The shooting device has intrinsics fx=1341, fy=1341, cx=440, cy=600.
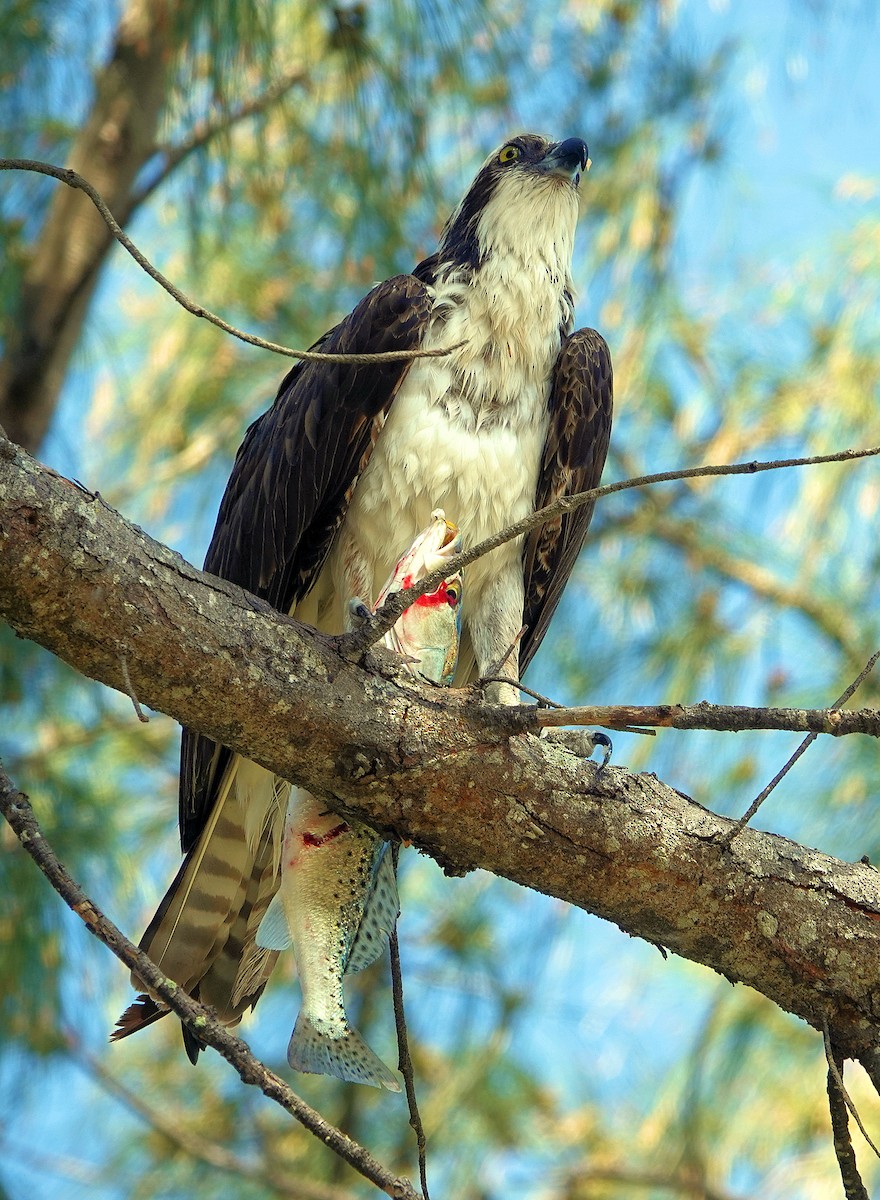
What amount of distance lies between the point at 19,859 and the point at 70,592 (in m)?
2.16

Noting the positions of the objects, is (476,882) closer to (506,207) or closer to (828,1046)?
(506,207)

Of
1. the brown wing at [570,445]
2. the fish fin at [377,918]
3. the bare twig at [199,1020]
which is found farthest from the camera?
the brown wing at [570,445]

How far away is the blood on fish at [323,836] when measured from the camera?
257cm

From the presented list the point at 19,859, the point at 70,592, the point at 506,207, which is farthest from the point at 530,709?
the point at 19,859

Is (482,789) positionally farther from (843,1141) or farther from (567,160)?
(567,160)

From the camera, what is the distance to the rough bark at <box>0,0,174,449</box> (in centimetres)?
393

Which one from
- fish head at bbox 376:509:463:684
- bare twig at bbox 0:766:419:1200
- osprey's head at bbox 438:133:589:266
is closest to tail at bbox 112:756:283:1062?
fish head at bbox 376:509:463:684

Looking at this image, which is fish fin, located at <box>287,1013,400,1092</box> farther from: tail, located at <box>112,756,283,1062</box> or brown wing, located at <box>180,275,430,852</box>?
brown wing, located at <box>180,275,430,852</box>

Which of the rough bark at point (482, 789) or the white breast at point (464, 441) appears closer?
the rough bark at point (482, 789)

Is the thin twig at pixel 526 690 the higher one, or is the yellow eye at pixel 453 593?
the yellow eye at pixel 453 593

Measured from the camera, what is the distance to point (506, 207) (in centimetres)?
350

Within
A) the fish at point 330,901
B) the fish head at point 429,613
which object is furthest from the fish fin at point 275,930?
the fish head at point 429,613

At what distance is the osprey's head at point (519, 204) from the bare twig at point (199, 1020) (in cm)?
210

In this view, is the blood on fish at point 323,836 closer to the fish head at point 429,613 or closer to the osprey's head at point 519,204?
the fish head at point 429,613
